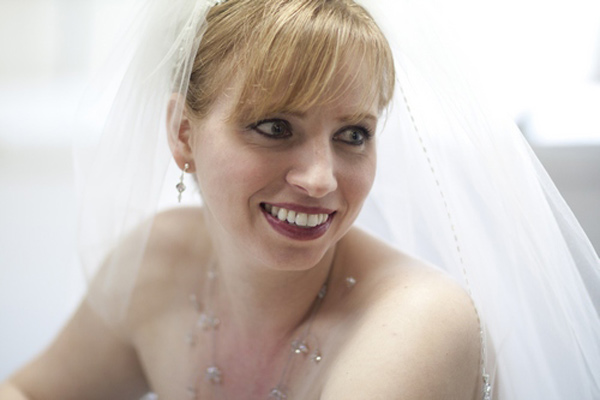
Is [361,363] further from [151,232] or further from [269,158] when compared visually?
[151,232]

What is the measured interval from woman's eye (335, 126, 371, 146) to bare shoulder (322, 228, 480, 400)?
229 mm

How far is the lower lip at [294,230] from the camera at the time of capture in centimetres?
115

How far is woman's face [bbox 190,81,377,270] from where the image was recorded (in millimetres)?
1107

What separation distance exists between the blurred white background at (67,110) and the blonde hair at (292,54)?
31.1 inches

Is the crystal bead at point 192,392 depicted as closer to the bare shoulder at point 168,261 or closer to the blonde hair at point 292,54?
the bare shoulder at point 168,261

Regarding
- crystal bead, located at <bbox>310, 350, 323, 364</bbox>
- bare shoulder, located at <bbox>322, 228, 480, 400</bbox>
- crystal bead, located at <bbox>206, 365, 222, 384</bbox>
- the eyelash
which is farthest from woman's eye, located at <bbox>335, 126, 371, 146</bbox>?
crystal bead, located at <bbox>206, 365, 222, 384</bbox>

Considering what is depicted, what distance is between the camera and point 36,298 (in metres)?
2.44

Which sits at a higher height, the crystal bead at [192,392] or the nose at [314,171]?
the nose at [314,171]

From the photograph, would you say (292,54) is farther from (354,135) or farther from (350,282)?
(350,282)

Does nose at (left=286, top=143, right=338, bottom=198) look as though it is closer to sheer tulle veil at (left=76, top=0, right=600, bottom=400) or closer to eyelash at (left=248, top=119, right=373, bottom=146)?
eyelash at (left=248, top=119, right=373, bottom=146)

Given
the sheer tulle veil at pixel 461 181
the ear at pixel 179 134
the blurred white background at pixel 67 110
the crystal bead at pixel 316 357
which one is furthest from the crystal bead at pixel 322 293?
the blurred white background at pixel 67 110

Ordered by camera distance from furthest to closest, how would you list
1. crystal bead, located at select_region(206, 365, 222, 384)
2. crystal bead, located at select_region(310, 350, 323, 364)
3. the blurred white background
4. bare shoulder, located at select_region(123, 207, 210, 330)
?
1. the blurred white background
2. bare shoulder, located at select_region(123, 207, 210, 330)
3. crystal bead, located at select_region(206, 365, 222, 384)
4. crystal bead, located at select_region(310, 350, 323, 364)

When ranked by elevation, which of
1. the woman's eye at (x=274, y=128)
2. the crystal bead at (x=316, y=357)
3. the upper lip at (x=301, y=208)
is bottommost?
the crystal bead at (x=316, y=357)

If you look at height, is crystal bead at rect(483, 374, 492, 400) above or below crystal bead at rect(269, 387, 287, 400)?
above
